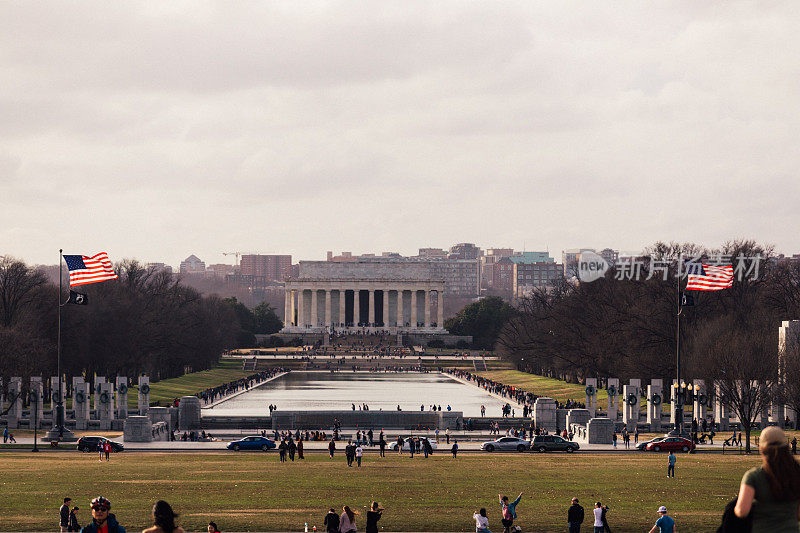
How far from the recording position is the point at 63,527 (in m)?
24.4

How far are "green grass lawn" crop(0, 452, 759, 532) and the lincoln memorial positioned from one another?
14280cm

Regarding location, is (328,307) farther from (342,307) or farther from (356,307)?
(356,307)

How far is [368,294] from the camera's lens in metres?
197

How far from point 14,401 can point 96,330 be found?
22.3 meters

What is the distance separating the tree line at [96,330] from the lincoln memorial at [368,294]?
77453 millimetres

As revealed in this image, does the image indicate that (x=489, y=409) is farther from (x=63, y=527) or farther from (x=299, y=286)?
(x=299, y=286)

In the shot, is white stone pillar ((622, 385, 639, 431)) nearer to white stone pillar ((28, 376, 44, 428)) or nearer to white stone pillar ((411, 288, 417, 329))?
white stone pillar ((28, 376, 44, 428))

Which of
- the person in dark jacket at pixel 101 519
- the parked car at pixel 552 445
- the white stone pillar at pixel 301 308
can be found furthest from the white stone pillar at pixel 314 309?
the person in dark jacket at pixel 101 519

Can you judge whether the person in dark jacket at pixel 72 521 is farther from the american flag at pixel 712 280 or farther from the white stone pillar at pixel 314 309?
the white stone pillar at pixel 314 309

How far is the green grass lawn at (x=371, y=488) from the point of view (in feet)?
91.4

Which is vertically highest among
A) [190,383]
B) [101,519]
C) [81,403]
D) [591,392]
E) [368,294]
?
[368,294]

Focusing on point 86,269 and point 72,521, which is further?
point 86,269

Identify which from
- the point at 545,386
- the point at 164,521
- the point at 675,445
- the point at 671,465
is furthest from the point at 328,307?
the point at 164,521

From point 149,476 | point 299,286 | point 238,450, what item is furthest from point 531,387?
point 299,286
